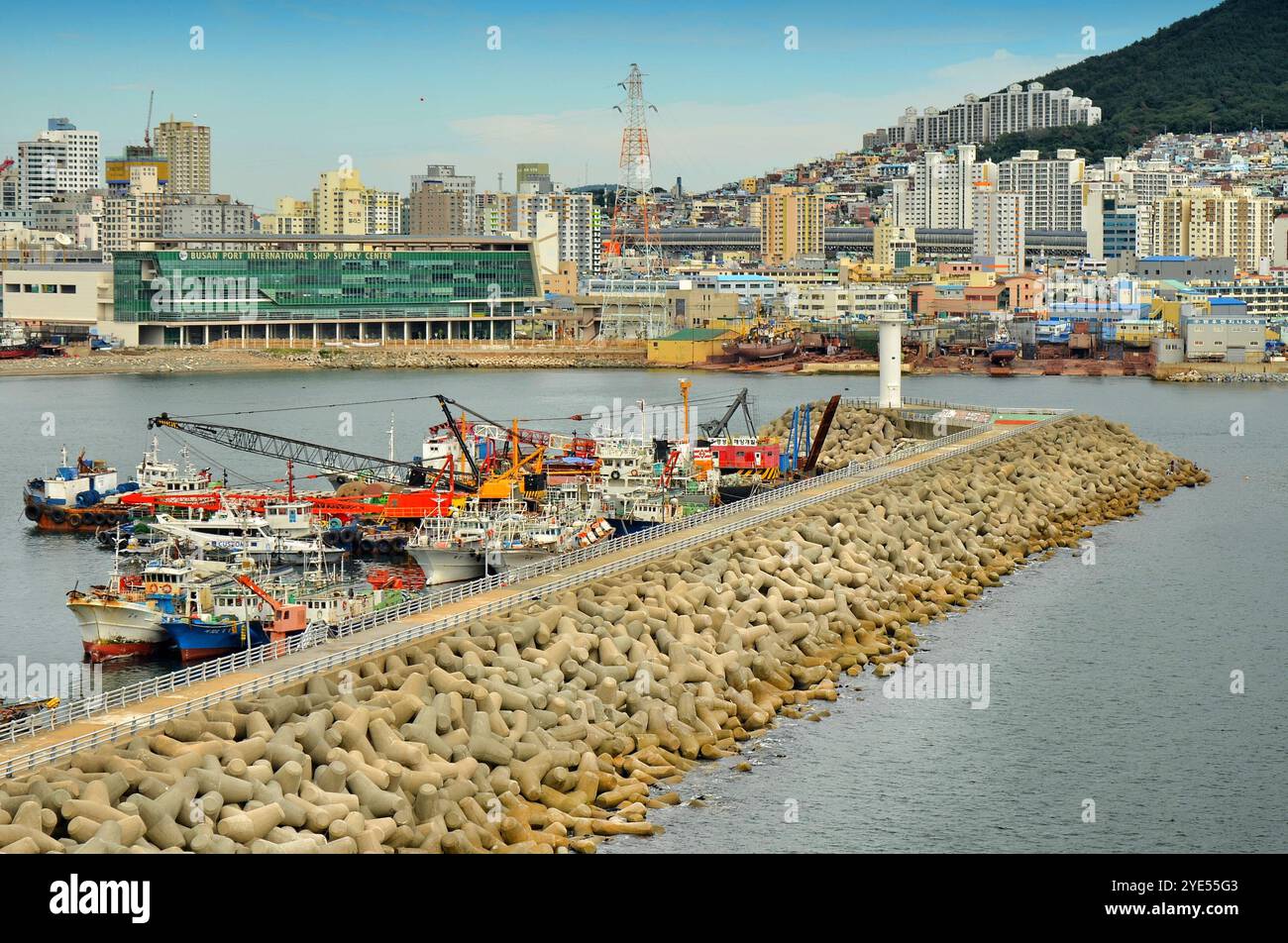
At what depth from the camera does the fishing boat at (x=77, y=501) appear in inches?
1324

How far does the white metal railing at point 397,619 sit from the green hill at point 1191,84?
143001 mm

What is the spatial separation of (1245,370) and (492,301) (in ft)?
108

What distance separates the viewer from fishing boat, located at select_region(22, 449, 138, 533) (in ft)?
110

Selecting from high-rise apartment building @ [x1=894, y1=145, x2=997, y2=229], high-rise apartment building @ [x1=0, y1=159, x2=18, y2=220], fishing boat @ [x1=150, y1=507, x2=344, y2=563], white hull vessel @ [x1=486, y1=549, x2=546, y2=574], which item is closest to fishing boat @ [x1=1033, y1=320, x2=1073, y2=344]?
fishing boat @ [x1=150, y1=507, x2=344, y2=563]

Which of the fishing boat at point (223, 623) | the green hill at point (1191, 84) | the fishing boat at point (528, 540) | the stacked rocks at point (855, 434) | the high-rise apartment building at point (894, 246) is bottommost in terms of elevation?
the fishing boat at point (223, 623)

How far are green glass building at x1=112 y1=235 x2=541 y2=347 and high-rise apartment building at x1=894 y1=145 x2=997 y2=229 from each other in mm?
62462

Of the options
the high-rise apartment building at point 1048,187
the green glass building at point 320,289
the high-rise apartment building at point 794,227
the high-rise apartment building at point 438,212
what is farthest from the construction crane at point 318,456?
the high-rise apartment building at point 1048,187

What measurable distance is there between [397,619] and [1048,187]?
133 m

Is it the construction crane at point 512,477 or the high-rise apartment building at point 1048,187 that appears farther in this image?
the high-rise apartment building at point 1048,187

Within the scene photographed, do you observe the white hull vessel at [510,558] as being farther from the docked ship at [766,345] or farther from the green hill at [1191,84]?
the green hill at [1191,84]

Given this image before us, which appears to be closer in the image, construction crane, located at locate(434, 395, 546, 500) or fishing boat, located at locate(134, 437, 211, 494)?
construction crane, located at locate(434, 395, 546, 500)

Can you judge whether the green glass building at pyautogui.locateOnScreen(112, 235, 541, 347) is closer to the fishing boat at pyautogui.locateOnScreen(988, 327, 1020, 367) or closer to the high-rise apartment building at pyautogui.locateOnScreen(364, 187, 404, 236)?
the fishing boat at pyautogui.locateOnScreen(988, 327, 1020, 367)

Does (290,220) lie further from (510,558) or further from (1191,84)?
(510,558)

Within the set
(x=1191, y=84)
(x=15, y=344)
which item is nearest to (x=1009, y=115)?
(x=1191, y=84)
